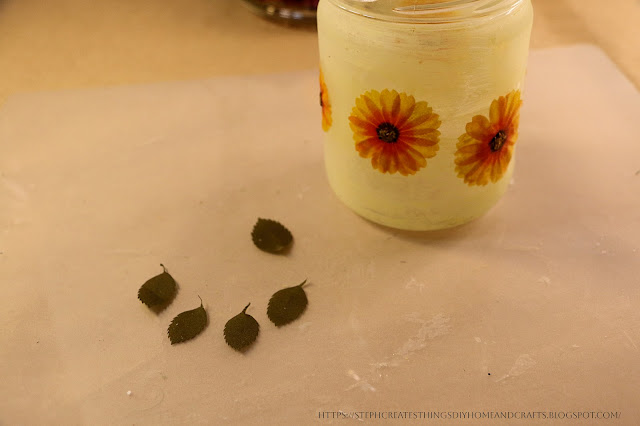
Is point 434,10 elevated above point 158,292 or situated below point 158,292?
above

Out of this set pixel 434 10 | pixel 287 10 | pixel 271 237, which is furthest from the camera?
pixel 287 10

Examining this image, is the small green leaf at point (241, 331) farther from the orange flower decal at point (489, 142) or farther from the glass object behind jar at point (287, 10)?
the glass object behind jar at point (287, 10)

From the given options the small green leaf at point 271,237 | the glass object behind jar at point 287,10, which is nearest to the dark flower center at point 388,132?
the small green leaf at point 271,237

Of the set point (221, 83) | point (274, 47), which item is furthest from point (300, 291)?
point (274, 47)

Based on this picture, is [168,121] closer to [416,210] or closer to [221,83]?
[221,83]

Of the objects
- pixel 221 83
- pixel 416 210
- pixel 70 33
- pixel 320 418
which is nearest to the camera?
pixel 320 418

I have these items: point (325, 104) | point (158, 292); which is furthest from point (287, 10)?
point (158, 292)

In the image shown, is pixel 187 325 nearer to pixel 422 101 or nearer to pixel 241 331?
pixel 241 331
